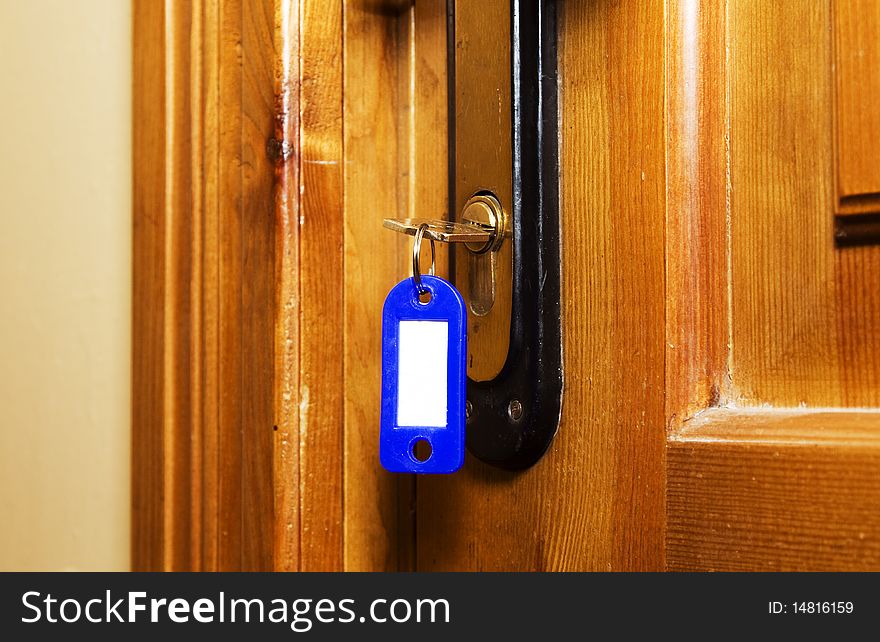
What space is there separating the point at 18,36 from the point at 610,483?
A: 1.92 ft

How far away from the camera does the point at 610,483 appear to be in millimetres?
376

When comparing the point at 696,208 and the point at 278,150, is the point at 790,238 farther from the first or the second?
the point at 278,150

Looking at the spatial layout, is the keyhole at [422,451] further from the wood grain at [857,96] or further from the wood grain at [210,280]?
the wood grain at [857,96]

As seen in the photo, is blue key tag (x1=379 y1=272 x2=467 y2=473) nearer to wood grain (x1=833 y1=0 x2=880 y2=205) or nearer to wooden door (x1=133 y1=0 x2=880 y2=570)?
wooden door (x1=133 y1=0 x2=880 y2=570)

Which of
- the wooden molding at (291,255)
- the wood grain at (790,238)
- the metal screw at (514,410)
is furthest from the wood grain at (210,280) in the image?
the wood grain at (790,238)

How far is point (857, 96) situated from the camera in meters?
0.33

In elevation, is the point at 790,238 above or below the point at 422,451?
above

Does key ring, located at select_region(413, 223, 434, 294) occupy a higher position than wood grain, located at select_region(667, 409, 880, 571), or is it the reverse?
key ring, located at select_region(413, 223, 434, 294)

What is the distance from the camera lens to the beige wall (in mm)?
575

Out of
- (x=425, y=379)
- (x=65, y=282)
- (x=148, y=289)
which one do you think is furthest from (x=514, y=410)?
(x=65, y=282)

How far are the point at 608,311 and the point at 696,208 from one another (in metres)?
0.06

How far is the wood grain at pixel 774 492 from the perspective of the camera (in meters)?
0.31

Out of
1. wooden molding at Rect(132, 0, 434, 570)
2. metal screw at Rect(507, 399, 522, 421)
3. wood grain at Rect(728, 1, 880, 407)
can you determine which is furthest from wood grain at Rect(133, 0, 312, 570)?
wood grain at Rect(728, 1, 880, 407)

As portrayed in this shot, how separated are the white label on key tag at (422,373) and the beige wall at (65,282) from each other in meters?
0.26
